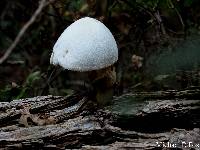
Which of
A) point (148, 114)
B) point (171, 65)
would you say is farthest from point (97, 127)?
point (171, 65)

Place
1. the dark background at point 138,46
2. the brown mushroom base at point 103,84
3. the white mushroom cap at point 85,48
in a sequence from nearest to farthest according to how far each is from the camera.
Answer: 1. the white mushroom cap at point 85,48
2. the brown mushroom base at point 103,84
3. the dark background at point 138,46

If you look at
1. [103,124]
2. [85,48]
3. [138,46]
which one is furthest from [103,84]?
[138,46]

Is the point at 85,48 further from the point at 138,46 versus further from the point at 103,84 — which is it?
the point at 138,46

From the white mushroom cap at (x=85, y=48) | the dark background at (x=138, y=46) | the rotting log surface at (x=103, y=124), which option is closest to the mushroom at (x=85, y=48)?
the white mushroom cap at (x=85, y=48)

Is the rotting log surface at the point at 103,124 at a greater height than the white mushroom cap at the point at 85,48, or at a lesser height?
lesser

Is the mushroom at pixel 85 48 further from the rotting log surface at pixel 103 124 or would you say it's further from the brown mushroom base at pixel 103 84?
the rotting log surface at pixel 103 124

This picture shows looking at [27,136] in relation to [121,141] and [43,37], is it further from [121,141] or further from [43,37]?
[43,37]
